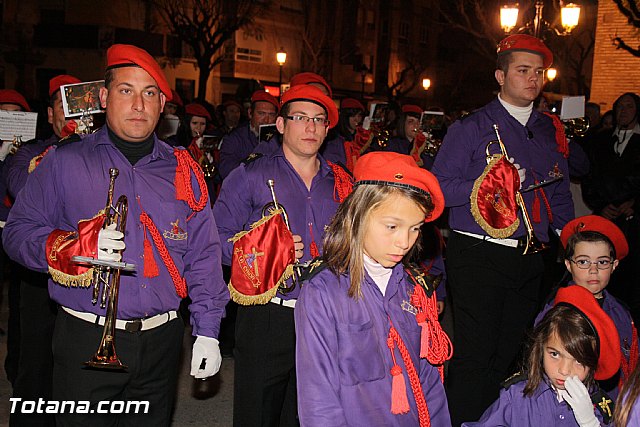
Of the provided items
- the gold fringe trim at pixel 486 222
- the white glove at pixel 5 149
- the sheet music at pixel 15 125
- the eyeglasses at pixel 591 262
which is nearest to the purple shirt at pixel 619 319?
the eyeglasses at pixel 591 262

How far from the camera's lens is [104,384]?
3.68m

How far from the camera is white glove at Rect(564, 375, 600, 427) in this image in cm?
396

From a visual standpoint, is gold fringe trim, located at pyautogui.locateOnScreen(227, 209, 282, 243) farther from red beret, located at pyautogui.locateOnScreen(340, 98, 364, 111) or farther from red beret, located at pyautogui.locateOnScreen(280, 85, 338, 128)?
red beret, located at pyautogui.locateOnScreen(340, 98, 364, 111)

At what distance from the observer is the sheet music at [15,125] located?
7.07m

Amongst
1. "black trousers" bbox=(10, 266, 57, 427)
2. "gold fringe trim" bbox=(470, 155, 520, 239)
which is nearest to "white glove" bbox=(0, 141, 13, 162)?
"black trousers" bbox=(10, 266, 57, 427)

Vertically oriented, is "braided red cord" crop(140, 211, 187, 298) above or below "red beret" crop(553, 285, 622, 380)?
above

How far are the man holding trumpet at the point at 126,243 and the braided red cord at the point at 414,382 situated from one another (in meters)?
1.15

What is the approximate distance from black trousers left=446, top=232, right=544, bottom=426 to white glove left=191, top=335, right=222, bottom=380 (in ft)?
7.09

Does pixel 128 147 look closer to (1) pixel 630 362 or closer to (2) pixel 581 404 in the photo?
(2) pixel 581 404

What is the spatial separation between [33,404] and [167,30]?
36701mm

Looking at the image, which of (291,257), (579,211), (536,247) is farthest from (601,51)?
(291,257)

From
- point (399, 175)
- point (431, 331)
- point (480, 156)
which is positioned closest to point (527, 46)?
point (480, 156)

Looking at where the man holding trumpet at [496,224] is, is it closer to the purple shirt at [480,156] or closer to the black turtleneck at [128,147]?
the purple shirt at [480,156]

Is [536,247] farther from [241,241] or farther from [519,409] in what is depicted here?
[241,241]
